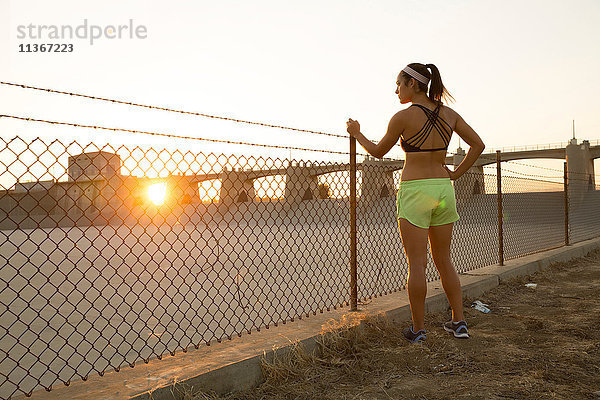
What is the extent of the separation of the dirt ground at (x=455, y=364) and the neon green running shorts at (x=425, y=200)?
3.02 feet

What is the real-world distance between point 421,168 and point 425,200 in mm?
239

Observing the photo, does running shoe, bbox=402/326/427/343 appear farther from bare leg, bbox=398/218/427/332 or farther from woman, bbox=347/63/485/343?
bare leg, bbox=398/218/427/332

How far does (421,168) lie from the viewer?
312 cm

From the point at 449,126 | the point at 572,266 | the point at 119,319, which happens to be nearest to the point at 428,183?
the point at 449,126

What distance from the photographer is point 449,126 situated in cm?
322

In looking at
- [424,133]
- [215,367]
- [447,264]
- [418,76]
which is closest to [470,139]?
[424,133]

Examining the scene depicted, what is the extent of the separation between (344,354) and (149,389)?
1.41 metres

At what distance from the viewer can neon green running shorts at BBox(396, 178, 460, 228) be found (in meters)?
3.08

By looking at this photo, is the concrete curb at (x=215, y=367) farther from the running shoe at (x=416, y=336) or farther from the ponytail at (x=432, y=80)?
the ponytail at (x=432, y=80)

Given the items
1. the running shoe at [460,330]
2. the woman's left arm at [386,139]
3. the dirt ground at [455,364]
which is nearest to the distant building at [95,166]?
the dirt ground at [455,364]

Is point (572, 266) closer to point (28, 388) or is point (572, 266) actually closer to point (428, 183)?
point (428, 183)

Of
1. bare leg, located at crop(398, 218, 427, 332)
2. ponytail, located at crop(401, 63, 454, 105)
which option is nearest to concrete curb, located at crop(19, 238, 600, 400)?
bare leg, located at crop(398, 218, 427, 332)

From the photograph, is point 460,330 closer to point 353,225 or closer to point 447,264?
point 447,264

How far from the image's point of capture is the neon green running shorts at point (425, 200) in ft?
10.1
